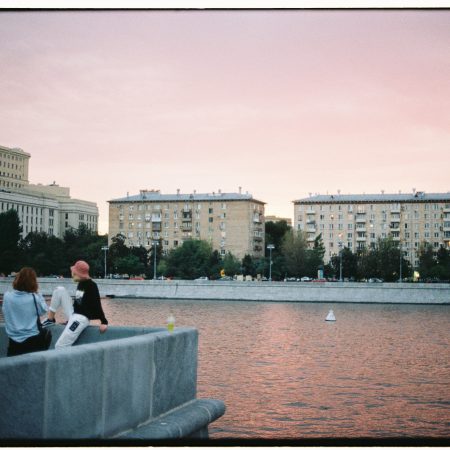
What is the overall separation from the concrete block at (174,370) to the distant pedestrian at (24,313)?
1193 millimetres

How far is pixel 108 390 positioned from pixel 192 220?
109 m

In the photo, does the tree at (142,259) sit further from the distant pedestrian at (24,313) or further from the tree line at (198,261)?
the distant pedestrian at (24,313)

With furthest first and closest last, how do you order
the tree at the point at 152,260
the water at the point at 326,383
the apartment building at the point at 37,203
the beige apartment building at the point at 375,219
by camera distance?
the beige apartment building at the point at 375,219, the apartment building at the point at 37,203, the tree at the point at 152,260, the water at the point at 326,383

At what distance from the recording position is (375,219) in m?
112

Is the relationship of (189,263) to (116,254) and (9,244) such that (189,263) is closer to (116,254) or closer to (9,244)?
(116,254)

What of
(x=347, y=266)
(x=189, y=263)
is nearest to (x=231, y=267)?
(x=189, y=263)

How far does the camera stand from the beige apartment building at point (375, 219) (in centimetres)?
10681

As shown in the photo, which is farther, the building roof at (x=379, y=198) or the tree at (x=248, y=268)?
the building roof at (x=379, y=198)

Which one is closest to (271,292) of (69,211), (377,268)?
(377,268)

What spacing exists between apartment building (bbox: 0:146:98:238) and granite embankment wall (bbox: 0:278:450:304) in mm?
22628

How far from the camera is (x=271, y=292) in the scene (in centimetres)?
6950

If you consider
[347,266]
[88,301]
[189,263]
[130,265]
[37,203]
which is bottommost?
[88,301]

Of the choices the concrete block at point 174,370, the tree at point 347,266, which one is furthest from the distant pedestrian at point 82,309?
the tree at point 347,266

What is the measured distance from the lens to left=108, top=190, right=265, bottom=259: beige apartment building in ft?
369
